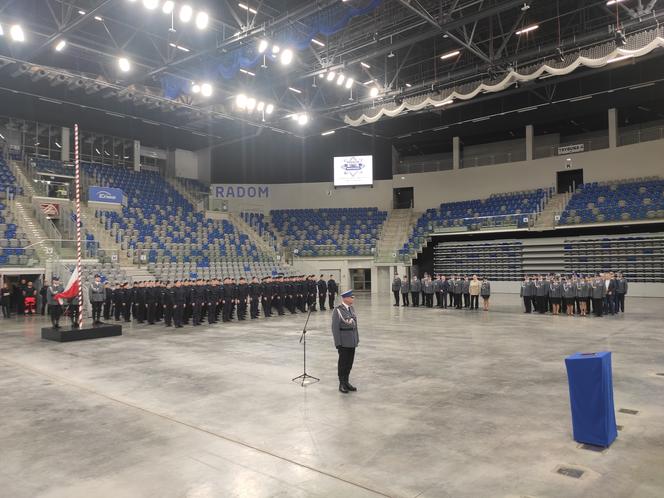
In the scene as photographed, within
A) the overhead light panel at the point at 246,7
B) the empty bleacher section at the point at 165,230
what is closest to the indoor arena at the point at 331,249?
the empty bleacher section at the point at 165,230

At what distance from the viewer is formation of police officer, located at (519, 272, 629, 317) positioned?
51.7 feet

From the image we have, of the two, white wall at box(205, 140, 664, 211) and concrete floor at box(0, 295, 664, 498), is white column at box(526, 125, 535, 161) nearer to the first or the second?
white wall at box(205, 140, 664, 211)

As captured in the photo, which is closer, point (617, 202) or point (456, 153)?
point (617, 202)

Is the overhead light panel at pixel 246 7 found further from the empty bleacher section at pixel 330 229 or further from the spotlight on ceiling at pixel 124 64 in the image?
the empty bleacher section at pixel 330 229

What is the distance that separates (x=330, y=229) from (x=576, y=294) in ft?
61.3

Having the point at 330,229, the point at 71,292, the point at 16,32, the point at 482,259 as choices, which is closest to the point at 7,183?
the point at 16,32

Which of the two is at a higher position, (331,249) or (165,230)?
(165,230)

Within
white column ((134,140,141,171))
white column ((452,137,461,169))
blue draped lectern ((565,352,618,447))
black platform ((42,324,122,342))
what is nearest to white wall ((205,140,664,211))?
white column ((452,137,461,169))

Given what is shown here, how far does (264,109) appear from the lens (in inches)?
866

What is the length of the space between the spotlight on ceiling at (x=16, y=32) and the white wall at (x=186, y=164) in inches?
737

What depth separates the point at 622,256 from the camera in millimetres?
24266

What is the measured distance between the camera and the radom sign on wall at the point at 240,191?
1336 inches

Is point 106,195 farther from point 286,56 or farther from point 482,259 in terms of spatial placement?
point 482,259

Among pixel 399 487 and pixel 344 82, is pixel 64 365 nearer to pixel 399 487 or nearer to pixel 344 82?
pixel 399 487
